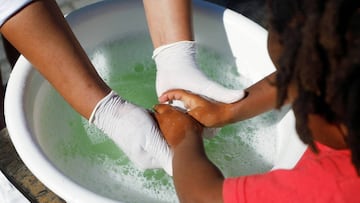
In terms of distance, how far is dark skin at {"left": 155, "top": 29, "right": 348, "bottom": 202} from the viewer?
750mm

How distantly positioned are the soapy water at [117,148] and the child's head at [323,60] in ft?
1.73

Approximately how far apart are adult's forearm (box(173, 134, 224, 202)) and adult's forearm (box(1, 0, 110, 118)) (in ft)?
0.73

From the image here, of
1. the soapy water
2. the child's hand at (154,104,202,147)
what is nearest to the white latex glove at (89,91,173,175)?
the child's hand at (154,104,202,147)

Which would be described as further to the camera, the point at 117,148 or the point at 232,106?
the point at 117,148

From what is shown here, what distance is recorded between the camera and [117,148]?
4.14ft

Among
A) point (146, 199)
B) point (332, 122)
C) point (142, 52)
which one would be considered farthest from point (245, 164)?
point (332, 122)

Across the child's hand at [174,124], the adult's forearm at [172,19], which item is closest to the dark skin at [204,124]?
the child's hand at [174,124]

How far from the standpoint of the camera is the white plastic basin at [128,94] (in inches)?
43.1

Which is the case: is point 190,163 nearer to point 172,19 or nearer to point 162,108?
point 162,108

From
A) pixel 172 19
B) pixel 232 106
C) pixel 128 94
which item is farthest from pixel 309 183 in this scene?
pixel 128 94

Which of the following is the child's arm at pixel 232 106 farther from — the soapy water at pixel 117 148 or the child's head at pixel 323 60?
the child's head at pixel 323 60

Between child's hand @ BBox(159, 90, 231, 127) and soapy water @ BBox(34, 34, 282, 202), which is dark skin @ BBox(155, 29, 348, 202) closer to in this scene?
child's hand @ BBox(159, 90, 231, 127)

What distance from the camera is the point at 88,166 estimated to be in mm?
1210

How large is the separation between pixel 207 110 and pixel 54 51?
0.29 m
